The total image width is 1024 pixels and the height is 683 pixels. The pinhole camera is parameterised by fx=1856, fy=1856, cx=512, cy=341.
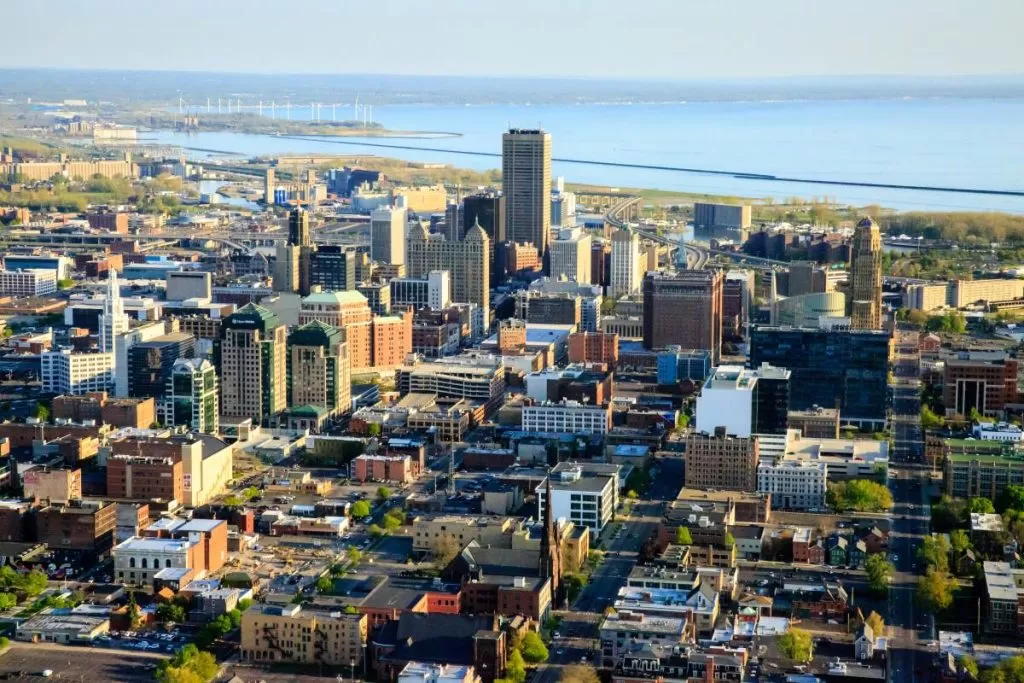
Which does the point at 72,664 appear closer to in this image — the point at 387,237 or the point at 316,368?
the point at 316,368

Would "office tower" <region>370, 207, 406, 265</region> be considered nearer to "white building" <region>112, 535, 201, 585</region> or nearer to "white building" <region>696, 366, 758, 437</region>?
"white building" <region>696, 366, 758, 437</region>

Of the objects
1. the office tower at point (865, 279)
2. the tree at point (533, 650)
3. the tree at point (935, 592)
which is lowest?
the tree at point (533, 650)

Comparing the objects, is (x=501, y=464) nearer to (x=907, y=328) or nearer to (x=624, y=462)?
(x=624, y=462)

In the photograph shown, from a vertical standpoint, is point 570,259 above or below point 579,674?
above

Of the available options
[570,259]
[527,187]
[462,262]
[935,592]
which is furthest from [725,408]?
[527,187]

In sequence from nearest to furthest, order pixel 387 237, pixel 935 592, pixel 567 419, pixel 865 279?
pixel 935 592
pixel 567 419
pixel 865 279
pixel 387 237

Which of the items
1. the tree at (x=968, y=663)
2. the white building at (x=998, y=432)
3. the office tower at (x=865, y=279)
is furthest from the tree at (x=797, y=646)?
the office tower at (x=865, y=279)

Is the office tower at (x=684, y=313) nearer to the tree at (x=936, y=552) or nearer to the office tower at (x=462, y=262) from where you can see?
the office tower at (x=462, y=262)
